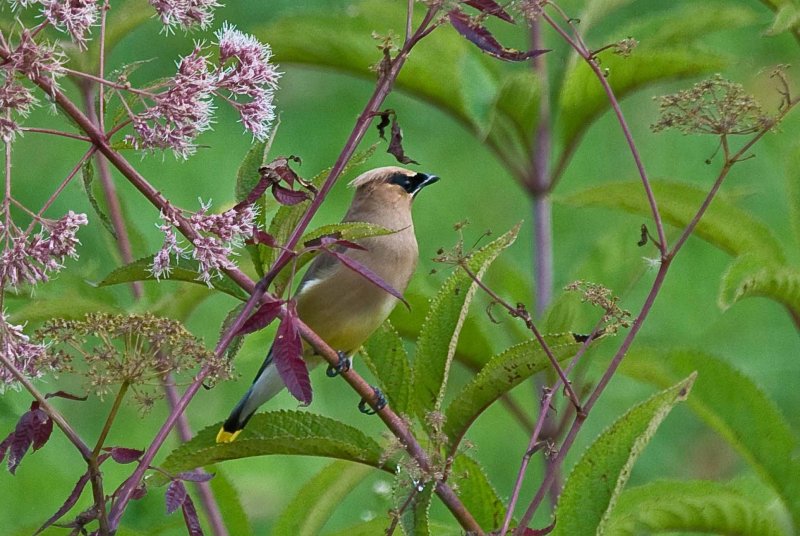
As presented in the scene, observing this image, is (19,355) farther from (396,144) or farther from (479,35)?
(479,35)

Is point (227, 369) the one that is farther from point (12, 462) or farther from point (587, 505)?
point (587, 505)

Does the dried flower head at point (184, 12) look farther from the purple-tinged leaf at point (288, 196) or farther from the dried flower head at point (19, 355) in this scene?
the dried flower head at point (19, 355)

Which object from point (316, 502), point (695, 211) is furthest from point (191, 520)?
Answer: point (695, 211)

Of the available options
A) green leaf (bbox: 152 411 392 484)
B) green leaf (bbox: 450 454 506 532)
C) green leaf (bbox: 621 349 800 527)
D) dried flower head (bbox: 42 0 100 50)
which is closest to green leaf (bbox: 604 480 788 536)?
green leaf (bbox: 621 349 800 527)

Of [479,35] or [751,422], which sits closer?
[479,35]

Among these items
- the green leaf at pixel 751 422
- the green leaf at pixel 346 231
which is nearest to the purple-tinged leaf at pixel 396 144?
the green leaf at pixel 346 231

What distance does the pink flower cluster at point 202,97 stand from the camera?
137 cm

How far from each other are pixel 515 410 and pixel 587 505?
0.85 m

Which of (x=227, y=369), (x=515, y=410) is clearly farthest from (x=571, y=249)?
(x=227, y=369)

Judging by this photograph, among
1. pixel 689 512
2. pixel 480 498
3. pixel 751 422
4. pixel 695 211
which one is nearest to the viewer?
pixel 480 498

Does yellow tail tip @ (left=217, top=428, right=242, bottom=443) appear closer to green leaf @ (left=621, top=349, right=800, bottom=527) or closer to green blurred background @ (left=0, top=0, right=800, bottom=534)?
green leaf @ (left=621, top=349, right=800, bottom=527)

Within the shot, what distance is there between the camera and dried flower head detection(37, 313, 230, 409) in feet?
4.64

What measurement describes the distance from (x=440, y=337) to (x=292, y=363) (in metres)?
0.54

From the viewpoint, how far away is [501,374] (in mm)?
1773
